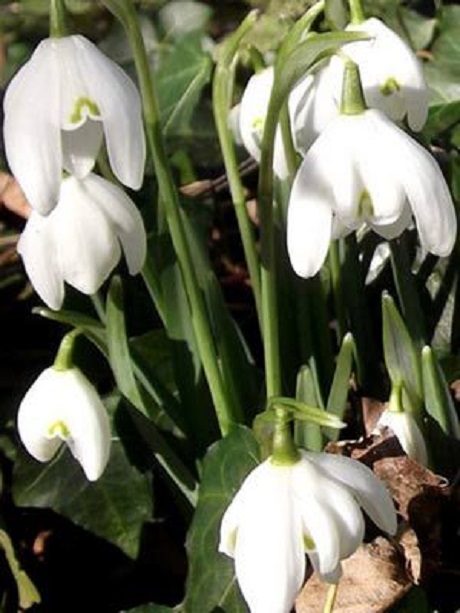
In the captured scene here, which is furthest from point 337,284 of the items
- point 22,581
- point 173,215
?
point 22,581

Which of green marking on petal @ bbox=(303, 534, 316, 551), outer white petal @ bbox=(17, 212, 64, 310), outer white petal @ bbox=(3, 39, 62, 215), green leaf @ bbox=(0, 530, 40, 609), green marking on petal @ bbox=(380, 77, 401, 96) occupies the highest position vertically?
outer white petal @ bbox=(3, 39, 62, 215)

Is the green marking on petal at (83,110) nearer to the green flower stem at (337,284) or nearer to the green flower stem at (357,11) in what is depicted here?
the green flower stem at (357,11)

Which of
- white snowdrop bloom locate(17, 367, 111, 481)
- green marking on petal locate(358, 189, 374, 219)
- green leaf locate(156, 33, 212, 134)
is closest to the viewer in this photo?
green marking on petal locate(358, 189, 374, 219)

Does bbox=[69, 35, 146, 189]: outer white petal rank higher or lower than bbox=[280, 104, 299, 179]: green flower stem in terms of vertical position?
higher

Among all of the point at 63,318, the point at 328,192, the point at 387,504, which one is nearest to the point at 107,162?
the point at 63,318

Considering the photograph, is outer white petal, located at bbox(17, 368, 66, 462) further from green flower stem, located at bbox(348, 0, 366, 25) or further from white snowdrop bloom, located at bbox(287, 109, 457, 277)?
green flower stem, located at bbox(348, 0, 366, 25)

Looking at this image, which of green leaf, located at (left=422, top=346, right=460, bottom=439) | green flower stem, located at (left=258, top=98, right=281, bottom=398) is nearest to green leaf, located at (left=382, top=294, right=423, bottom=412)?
green leaf, located at (left=422, top=346, right=460, bottom=439)

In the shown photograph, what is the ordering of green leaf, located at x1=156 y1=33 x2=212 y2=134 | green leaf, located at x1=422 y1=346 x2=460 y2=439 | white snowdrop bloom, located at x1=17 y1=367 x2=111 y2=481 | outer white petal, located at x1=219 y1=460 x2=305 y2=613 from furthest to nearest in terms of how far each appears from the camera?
green leaf, located at x1=156 y1=33 x2=212 y2=134
green leaf, located at x1=422 y1=346 x2=460 y2=439
white snowdrop bloom, located at x1=17 y1=367 x2=111 y2=481
outer white petal, located at x1=219 y1=460 x2=305 y2=613
